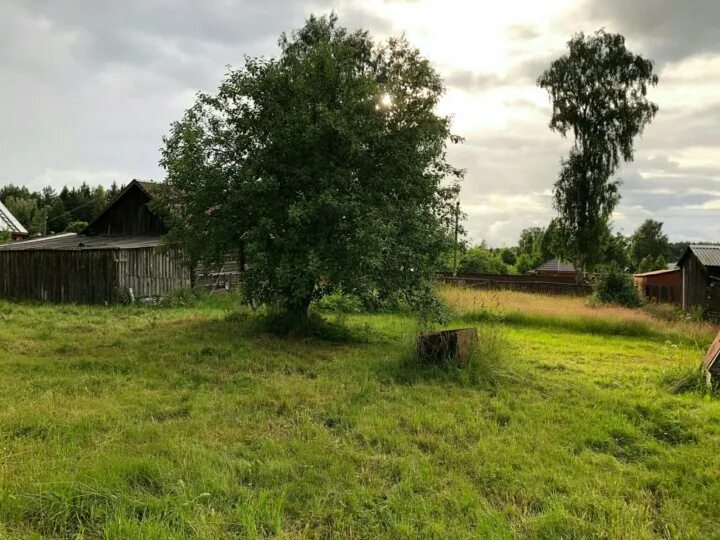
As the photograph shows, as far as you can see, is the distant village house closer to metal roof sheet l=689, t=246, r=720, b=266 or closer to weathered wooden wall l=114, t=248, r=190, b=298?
weathered wooden wall l=114, t=248, r=190, b=298

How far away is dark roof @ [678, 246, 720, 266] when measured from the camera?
63.1 feet

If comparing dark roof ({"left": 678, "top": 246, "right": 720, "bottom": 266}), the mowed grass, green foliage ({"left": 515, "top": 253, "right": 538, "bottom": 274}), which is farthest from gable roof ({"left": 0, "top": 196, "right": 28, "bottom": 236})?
green foliage ({"left": 515, "top": 253, "right": 538, "bottom": 274})

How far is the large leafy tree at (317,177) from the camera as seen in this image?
9.43 m

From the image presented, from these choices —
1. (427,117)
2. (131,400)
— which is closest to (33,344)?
(131,400)

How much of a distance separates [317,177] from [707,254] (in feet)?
61.6

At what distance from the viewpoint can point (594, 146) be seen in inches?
976

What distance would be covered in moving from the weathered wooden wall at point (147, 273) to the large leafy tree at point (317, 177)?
6.34 metres

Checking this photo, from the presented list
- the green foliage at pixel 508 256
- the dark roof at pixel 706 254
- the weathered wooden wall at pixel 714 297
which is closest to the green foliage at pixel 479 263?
the green foliage at pixel 508 256

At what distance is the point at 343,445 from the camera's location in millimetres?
4410

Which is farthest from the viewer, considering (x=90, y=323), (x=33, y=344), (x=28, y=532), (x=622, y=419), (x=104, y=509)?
(x=90, y=323)

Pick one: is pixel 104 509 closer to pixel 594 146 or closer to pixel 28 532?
pixel 28 532

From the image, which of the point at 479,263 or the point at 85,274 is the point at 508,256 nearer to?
the point at 479,263

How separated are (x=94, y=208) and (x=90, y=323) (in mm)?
56196

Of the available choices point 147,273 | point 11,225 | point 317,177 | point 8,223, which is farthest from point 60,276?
point 11,225
